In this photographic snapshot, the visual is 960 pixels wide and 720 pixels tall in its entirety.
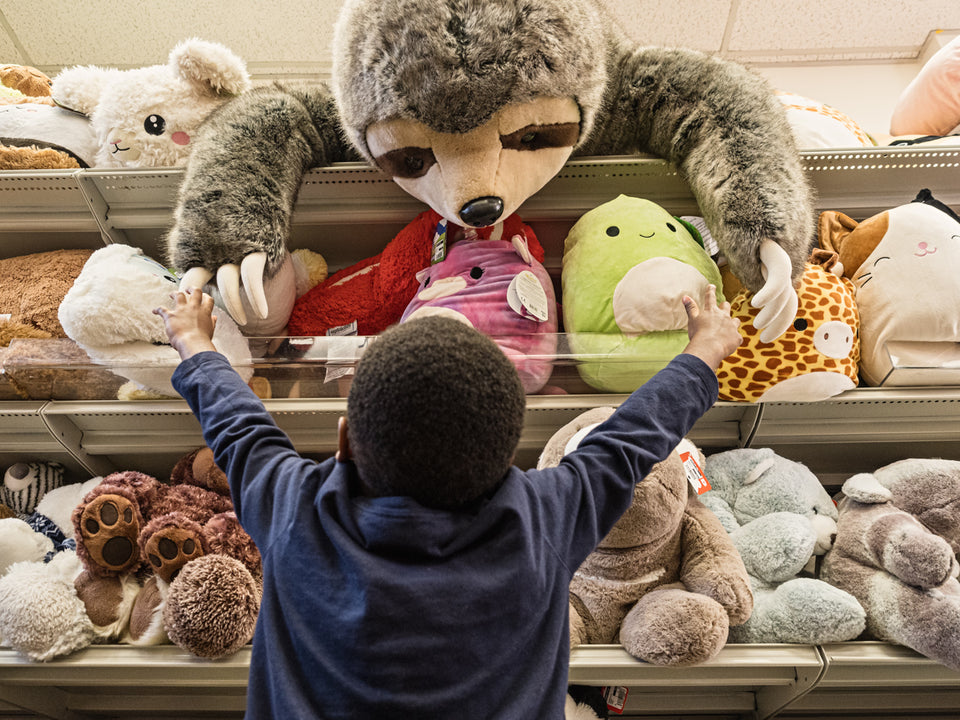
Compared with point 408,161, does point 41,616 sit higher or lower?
lower

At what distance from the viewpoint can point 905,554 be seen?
117 centimetres

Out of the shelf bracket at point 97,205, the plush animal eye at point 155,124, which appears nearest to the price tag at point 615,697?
the shelf bracket at point 97,205

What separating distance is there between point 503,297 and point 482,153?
0.31m

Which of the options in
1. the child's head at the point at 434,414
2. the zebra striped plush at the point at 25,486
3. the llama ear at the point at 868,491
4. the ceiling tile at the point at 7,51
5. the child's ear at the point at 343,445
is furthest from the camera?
the ceiling tile at the point at 7,51

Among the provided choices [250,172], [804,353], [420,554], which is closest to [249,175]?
[250,172]

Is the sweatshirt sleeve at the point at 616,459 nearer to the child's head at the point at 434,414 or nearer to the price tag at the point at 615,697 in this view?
the child's head at the point at 434,414


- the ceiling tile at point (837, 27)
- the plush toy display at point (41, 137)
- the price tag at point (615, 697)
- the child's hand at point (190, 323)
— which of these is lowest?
the price tag at point (615, 697)

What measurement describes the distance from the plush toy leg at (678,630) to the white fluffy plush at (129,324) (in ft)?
3.06

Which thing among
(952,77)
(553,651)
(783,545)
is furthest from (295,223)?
(952,77)

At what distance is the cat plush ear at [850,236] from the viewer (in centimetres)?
134

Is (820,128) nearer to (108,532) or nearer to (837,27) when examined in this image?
(837,27)

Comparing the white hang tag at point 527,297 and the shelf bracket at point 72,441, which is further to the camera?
the shelf bracket at point 72,441

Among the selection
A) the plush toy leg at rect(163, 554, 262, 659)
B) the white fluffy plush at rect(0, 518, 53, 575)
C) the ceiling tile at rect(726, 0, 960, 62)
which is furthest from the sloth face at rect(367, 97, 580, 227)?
the ceiling tile at rect(726, 0, 960, 62)

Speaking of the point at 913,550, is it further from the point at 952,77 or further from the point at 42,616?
the point at 42,616
